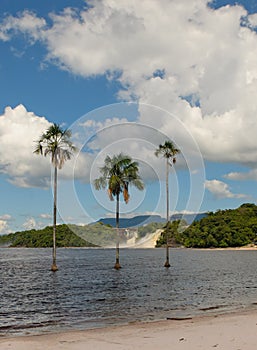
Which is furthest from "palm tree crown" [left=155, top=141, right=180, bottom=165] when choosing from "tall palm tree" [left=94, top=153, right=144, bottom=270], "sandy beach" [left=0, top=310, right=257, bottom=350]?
"sandy beach" [left=0, top=310, right=257, bottom=350]

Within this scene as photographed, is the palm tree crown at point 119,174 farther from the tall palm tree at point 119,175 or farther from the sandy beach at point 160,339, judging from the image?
the sandy beach at point 160,339

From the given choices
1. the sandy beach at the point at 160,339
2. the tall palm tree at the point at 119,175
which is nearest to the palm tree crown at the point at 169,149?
the tall palm tree at the point at 119,175

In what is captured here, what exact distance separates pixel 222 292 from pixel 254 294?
2804 millimetres

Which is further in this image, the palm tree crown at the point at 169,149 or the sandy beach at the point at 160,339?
the palm tree crown at the point at 169,149

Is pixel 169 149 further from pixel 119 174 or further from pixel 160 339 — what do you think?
pixel 160 339

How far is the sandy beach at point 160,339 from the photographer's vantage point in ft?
50.2

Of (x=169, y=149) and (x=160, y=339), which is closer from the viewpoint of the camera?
(x=160, y=339)

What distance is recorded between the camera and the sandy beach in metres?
15.3

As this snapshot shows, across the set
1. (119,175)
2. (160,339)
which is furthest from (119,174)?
(160,339)

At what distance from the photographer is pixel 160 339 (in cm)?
1658

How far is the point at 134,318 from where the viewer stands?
25.7m

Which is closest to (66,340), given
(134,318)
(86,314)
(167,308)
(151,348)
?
(151,348)

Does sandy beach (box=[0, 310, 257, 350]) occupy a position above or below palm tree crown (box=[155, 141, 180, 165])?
below

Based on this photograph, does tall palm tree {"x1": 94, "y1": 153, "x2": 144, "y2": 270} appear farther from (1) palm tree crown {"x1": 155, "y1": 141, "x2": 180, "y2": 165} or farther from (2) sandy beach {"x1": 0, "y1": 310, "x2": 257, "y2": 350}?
(2) sandy beach {"x1": 0, "y1": 310, "x2": 257, "y2": 350}
